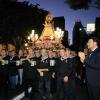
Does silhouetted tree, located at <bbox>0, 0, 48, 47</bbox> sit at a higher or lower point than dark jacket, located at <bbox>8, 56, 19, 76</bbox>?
higher

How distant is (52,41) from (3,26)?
43.9ft

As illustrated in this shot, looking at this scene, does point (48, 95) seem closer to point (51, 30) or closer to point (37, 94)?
point (37, 94)

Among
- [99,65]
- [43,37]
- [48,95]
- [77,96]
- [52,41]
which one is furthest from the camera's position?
[43,37]

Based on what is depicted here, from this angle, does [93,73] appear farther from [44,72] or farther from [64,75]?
[44,72]

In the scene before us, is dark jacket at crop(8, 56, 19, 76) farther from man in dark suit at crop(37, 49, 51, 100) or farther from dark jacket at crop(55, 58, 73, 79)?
dark jacket at crop(55, 58, 73, 79)

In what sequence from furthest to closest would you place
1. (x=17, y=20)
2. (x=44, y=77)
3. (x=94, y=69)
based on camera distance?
(x=17, y=20), (x=44, y=77), (x=94, y=69)

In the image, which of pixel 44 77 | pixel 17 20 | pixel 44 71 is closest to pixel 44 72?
pixel 44 71

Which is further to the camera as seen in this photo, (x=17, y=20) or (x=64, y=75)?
(x=17, y=20)

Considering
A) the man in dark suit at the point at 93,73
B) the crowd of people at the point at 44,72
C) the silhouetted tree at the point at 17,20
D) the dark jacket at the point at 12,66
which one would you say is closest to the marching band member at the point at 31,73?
the crowd of people at the point at 44,72

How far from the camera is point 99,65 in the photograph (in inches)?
321

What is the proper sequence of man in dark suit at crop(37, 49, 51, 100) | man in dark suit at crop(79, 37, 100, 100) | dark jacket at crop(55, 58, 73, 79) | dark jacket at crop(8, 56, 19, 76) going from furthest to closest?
dark jacket at crop(8, 56, 19, 76)
man in dark suit at crop(37, 49, 51, 100)
dark jacket at crop(55, 58, 73, 79)
man in dark suit at crop(79, 37, 100, 100)

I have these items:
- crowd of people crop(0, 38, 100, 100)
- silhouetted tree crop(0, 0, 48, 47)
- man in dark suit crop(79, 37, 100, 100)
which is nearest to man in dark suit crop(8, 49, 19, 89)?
crowd of people crop(0, 38, 100, 100)

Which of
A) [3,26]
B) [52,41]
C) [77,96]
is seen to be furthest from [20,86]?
[52,41]

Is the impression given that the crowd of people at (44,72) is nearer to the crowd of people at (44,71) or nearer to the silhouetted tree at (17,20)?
the crowd of people at (44,71)
